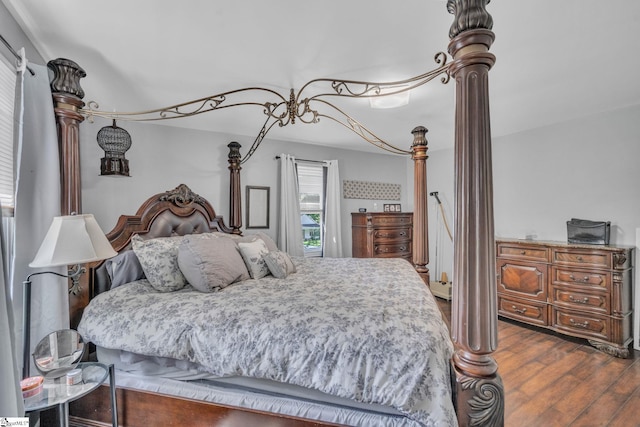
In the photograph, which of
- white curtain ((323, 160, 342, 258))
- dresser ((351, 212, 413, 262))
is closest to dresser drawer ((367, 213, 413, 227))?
dresser ((351, 212, 413, 262))

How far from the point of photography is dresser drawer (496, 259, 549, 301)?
3201 millimetres

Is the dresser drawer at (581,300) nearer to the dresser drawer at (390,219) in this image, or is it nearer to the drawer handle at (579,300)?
the drawer handle at (579,300)

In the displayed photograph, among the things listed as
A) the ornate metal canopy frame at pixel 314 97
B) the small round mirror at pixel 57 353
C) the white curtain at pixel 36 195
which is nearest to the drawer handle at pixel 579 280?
the ornate metal canopy frame at pixel 314 97

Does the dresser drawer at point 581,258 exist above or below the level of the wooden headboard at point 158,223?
below

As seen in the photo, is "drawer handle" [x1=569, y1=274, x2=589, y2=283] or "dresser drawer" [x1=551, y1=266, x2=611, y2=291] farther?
"drawer handle" [x1=569, y1=274, x2=589, y2=283]

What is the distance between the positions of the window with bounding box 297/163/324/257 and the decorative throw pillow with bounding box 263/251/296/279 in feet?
5.61

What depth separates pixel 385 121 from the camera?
3.25 m

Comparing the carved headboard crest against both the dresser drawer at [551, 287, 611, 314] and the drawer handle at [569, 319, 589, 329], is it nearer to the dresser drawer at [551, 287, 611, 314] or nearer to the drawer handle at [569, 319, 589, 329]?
the dresser drawer at [551, 287, 611, 314]

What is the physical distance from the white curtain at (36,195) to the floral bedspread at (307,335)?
0.25 meters

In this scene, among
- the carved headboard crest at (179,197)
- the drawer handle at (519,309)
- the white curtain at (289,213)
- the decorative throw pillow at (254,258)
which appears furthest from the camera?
the white curtain at (289,213)

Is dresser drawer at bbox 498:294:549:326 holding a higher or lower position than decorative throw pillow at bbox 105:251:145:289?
lower

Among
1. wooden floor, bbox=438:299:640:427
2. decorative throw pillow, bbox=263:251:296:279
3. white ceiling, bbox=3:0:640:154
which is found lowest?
wooden floor, bbox=438:299:640:427

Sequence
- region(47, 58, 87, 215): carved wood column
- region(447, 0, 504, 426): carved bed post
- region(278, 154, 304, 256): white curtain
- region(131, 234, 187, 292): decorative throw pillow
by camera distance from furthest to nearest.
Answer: region(278, 154, 304, 256): white curtain < region(131, 234, 187, 292): decorative throw pillow < region(47, 58, 87, 215): carved wood column < region(447, 0, 504, 426): carved bed post

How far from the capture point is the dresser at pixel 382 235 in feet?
13.9
